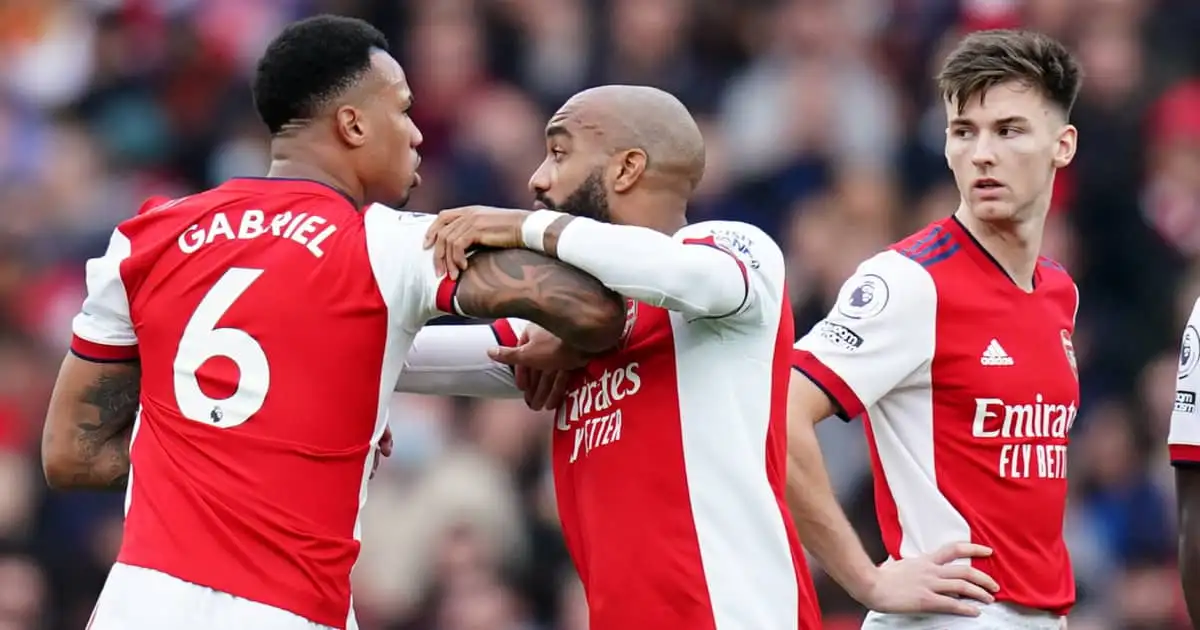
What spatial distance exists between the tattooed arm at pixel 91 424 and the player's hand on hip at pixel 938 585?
2248 millimetres

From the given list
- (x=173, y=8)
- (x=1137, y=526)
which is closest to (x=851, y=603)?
(x=1137, y=526)

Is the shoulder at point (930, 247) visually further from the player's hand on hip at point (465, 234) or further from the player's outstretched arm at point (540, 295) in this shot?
the player's hand on hip at point (465, 234)

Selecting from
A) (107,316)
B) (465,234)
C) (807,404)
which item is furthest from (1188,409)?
(107,316)

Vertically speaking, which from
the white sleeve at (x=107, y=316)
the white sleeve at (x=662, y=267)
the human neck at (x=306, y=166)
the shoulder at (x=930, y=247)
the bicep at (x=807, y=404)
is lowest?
the bicep at (x=807, y=404)

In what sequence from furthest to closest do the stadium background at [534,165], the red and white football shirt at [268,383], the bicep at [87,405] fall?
the stadium background at [534,165], the bicep at [87,405], the red and white football shirt at [268,383]

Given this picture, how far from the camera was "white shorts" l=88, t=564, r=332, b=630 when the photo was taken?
5.43 meters

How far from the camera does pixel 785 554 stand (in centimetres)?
566

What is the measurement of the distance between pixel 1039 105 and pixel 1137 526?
454 centimetres

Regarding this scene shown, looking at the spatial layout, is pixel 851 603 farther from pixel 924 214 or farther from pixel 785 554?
pixel 785 554

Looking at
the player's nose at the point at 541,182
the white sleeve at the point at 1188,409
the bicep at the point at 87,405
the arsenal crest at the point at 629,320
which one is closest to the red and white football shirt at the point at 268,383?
the bicep at the point at 87,405

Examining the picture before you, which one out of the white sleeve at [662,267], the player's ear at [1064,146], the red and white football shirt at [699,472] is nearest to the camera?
the white sleeve at [662,267]

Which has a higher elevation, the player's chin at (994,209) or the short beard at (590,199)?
the player's chin at (994,209)

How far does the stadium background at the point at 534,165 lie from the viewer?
419 inches

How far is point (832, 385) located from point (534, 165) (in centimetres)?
662
